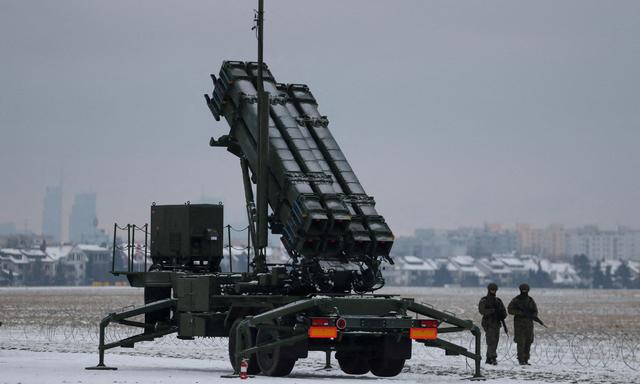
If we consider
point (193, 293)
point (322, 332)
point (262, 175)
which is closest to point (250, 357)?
point (322, 332)

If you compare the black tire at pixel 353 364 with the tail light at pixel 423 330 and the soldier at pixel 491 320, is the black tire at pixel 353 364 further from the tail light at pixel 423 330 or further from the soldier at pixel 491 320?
the soldier at pixel 491 320

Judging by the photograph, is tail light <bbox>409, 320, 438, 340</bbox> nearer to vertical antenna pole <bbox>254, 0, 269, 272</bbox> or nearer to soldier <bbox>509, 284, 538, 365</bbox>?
vertical antenna pole <bbox>254, 0, 269, 272</bbox>

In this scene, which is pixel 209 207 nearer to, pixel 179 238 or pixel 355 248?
pixel 179 238

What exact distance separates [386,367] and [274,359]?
2.53m

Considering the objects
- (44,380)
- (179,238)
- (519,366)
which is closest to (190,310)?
(179,238)

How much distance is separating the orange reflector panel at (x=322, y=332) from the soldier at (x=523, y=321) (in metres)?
7.18

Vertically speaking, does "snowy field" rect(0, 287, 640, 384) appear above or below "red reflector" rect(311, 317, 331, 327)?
below

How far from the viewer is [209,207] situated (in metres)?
31.9

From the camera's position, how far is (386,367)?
29.1 meters

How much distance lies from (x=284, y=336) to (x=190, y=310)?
3305 mm

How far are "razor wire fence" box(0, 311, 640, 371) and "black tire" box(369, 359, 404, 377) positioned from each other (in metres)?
3.56

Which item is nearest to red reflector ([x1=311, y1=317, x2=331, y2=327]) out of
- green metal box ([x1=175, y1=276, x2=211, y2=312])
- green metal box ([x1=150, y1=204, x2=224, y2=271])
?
green metal box ([x1=175, y1=276, x2=211, y2=312])

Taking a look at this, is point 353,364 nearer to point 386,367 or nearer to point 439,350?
point 386,367

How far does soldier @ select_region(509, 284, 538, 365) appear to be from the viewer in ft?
108
